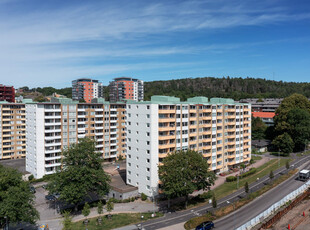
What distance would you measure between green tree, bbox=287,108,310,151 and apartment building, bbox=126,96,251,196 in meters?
29.7

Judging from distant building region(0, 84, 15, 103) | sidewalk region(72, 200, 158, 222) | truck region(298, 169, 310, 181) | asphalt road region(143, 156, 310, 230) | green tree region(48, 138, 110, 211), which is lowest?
sidewalk region(72, 200, 158, 222)

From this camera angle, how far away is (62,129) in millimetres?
85125

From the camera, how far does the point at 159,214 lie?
55.2 meters

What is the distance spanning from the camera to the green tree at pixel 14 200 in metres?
43.4

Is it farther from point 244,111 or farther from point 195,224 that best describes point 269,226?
point 244,111

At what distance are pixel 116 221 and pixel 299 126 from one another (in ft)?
274

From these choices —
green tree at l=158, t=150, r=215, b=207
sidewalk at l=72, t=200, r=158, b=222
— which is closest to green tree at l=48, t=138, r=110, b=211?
sidewalk at l=72, t=200, r=158, b=222

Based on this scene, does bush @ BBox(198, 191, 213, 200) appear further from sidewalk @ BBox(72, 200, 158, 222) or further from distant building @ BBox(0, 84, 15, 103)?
distant building @ BBox(0, 84, 15, 103)

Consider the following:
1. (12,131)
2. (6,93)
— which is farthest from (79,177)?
(6,93)

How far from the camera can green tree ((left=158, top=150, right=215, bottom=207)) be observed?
2172 inches

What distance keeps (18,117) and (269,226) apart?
328 ft

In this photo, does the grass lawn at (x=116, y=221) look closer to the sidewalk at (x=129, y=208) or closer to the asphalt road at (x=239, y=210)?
the sidewalk at (x=129, y=208)

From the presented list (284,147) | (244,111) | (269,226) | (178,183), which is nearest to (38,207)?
(178,183)

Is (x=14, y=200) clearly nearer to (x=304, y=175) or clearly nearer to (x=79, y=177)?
(x=79, y=177)
